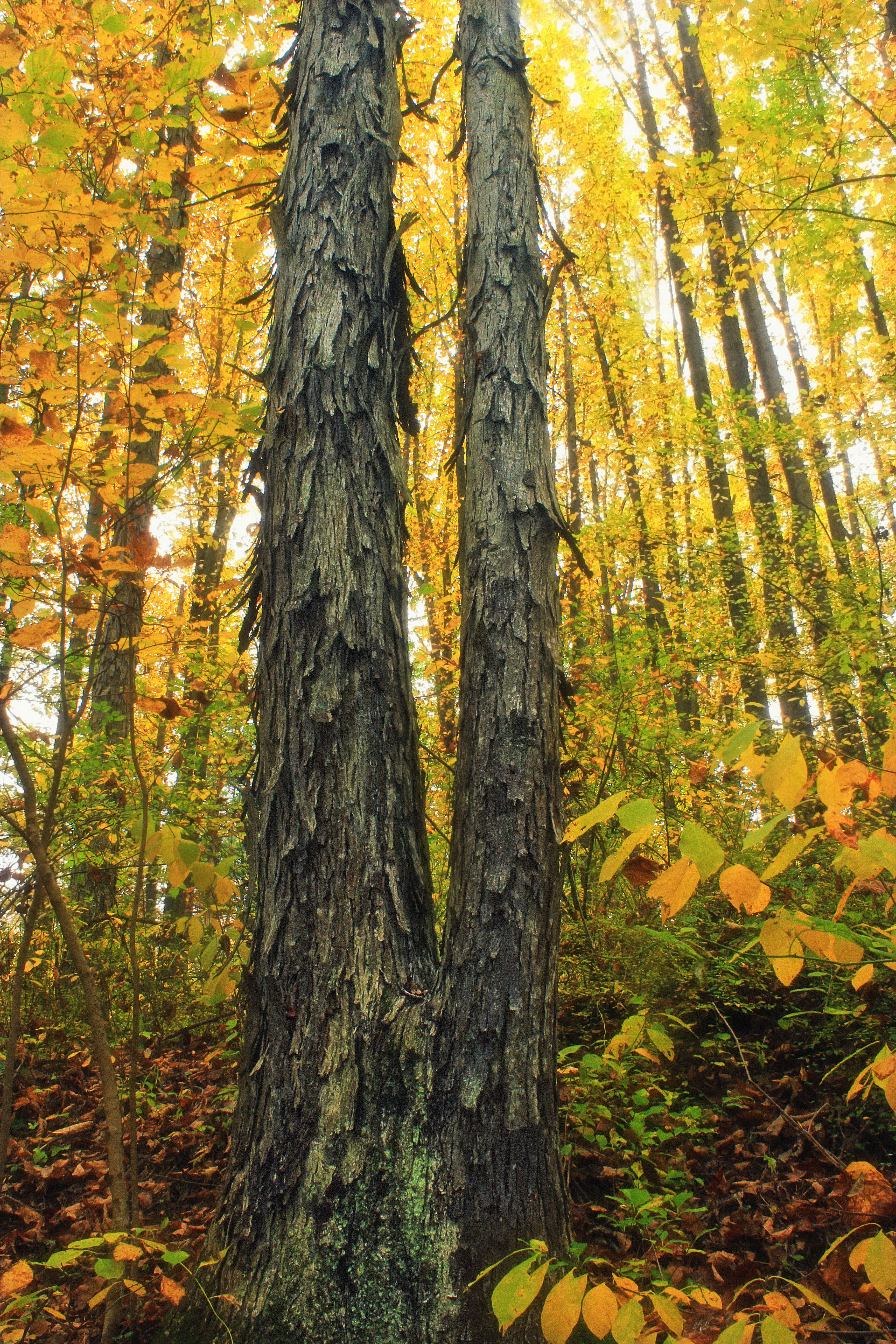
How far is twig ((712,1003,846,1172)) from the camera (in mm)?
1918

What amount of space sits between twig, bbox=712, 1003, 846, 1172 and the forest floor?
0.02 metres

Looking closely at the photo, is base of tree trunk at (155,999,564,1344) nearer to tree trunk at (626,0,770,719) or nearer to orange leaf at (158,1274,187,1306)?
orange leaf at (158,1274,187,1306)

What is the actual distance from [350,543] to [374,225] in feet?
3.29

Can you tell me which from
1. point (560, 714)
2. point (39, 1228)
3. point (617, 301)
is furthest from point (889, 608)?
point (617, 301)

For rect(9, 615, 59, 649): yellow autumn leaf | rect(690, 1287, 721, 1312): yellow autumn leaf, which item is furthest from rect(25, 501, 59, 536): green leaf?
rect(690, 1287, 721, 1312): yellow autumn leaf

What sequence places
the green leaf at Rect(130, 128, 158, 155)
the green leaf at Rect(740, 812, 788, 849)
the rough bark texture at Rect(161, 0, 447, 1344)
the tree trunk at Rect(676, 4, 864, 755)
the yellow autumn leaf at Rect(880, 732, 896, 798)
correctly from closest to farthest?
the green leaf at Rect(740, 812, 788, 849) < the yellow autumn leaf at Rect(880, 732, 896, 798) < the rough bark texture at Rect(161, 0, 447, 1344) < the green leaf at Rect(130, 128, 158, 155) < the tree trunk at Rect(676, 4, 864, 755)

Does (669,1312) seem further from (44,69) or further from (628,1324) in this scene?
(44,69)

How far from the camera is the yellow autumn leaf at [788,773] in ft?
3.26

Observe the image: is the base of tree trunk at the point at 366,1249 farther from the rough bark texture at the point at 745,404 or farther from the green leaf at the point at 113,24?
the rough bark texture at the point at 745,404

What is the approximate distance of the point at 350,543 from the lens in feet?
5.88

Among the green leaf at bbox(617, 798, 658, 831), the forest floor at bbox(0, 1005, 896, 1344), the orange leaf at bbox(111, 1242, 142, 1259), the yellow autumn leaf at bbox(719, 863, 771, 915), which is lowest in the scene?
the forest floor at bbox(0, 1005, 896, 1344)

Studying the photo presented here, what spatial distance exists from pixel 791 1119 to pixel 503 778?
143cm

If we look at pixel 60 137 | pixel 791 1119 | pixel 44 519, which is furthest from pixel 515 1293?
pixel 60 137

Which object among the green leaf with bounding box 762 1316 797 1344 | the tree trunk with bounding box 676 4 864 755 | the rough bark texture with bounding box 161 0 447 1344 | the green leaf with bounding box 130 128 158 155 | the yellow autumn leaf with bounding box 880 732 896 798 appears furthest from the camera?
the tree trunk with bounding box 676 4 864 755
